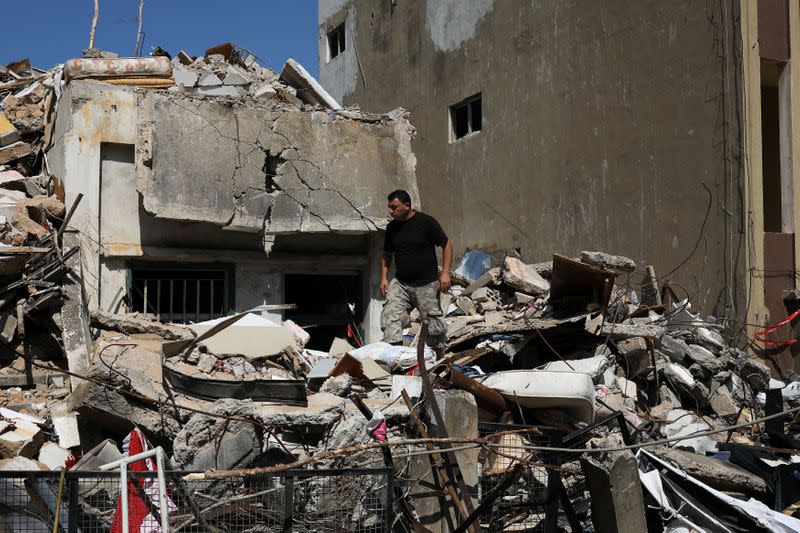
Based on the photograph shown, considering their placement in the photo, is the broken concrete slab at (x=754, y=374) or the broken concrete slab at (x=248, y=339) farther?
the broken concrete slab at (x=754, y=374)

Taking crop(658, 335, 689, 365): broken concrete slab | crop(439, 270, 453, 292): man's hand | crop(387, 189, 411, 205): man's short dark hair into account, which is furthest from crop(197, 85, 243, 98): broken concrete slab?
crop(658, 335, 689, 365): broken concrete slab

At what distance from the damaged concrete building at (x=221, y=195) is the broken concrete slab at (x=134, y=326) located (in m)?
0.87

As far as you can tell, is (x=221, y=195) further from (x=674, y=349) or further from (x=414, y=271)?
(x=674, y=349)

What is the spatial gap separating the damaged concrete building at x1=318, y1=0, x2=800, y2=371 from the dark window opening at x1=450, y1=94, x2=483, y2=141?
4cm

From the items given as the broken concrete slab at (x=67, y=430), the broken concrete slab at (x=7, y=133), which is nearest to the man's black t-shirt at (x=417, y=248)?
the broken concrete slab at (x=67, y=430)

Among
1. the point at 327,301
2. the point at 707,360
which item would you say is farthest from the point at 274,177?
the point at 707,360

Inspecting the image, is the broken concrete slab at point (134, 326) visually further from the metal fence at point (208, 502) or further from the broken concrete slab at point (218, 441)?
the metal fence at point (208, 502)

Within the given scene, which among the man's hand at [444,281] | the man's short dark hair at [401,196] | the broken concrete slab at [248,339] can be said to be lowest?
the broken concrete slab at [248,339]

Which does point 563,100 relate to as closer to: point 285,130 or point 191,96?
point 285,130

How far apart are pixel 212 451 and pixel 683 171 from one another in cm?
696

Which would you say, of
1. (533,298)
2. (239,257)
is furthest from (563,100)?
(239,257)

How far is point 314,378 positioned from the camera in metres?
6.80

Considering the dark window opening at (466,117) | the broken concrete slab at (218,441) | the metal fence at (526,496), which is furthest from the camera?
the dark window opening at (466,117)

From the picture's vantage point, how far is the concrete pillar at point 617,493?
14.1ft
